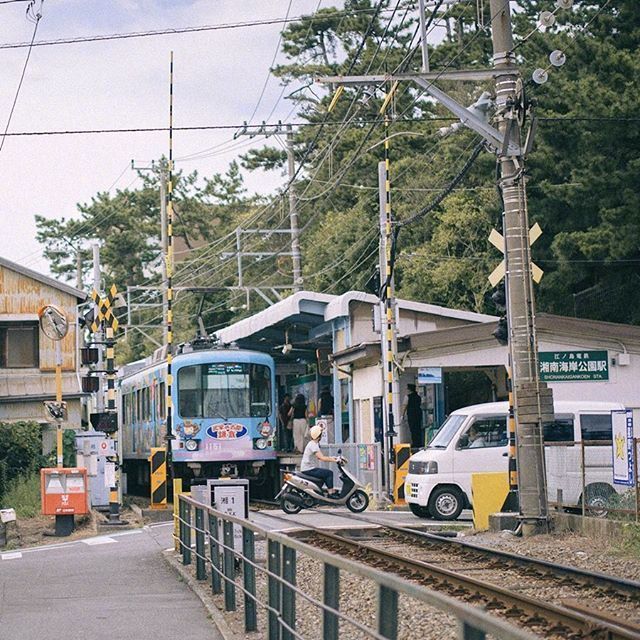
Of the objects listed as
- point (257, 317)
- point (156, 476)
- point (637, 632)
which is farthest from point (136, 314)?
point (637, 632)

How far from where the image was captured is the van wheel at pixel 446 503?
21125 mm

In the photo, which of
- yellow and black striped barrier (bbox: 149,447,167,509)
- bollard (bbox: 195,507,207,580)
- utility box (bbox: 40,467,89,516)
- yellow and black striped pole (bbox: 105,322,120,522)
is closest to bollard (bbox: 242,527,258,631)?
bollard (bbox: 195,507,207,580)

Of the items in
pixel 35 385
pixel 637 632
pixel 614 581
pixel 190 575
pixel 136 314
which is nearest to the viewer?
pixel 637 632

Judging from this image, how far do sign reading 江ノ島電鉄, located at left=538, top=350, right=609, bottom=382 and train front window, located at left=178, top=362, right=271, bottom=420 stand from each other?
6.48 meters

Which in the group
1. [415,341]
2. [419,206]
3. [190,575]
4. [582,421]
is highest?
[419,206]

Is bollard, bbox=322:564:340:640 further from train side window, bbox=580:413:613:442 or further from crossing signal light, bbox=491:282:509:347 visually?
train side window, bbox=580:413:613:442

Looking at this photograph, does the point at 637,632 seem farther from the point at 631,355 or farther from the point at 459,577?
the point at 631,355

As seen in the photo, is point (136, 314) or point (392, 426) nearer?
point (392, 426)

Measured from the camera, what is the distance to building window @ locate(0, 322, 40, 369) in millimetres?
35219

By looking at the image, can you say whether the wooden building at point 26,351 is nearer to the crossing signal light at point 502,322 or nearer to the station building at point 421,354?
the station building at point 421,354

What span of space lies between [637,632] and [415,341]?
17.9 metres

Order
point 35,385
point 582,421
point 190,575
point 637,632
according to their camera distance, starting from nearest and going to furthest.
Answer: point 637,632
point 190,575
point 582,421
point 35,385

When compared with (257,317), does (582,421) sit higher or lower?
lower

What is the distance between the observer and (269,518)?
70.4ft
